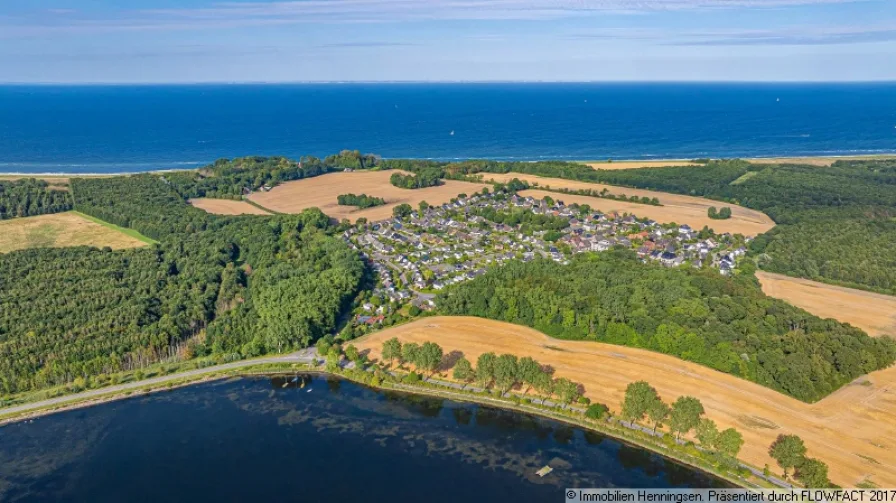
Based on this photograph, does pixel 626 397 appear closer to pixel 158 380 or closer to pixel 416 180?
pixel 158 380

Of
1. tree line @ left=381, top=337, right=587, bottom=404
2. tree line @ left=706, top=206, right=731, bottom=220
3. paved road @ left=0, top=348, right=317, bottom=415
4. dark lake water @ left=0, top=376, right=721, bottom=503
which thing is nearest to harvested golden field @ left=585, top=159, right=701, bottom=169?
tree line @ left=706, top=206, right=731, bottom=220

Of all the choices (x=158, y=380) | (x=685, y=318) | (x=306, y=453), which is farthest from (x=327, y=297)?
(x=685, y=318)

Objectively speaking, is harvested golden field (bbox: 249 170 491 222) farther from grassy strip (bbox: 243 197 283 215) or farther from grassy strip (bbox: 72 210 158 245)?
grassy strip (bbox: 72 210 158 245)

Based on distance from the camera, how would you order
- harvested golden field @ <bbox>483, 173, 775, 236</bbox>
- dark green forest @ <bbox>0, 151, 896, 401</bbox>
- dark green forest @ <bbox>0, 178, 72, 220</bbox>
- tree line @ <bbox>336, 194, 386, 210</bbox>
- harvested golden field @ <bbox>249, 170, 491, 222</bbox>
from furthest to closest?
tree line @ <bbox>336, 194, 386, 210</bbox> < harvested golden field @ <bbox>249, 170, 491, 222</bbox> < dark green forest @ <bbox>0, 178, 72, 220</bbox> < harvested golden field @ <bbox>483, 173, 775, 236</bbox> < dark green forest @ <bbox>0, 151, 896, 401</bbox>

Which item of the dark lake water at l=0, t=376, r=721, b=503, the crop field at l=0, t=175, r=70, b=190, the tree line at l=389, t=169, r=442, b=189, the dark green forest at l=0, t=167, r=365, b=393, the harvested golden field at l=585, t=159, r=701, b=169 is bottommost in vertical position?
the dark lake water at l=0, t=376, r=721, b=503

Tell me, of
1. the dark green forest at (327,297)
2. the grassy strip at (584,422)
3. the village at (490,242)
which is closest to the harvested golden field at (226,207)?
A: the dark green forest at (327,297)

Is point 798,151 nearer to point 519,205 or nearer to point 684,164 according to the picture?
point 684,164
